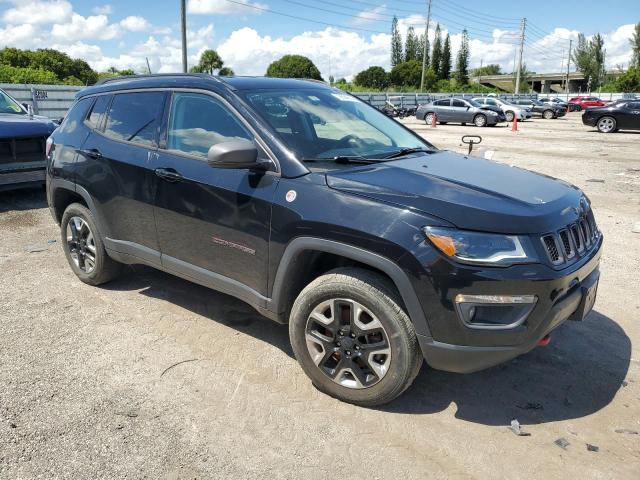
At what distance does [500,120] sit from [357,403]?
1178 inches

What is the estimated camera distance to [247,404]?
10.6 ft

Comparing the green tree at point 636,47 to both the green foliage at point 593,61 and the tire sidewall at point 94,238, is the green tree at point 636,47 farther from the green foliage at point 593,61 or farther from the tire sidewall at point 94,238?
the tire sidewall at point 94,238

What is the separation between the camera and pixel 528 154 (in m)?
15.8

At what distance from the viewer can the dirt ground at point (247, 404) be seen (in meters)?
2.73

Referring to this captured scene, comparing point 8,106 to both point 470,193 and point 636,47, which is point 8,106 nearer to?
point 470,193

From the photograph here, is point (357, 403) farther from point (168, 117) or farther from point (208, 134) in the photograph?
point (168, 117)

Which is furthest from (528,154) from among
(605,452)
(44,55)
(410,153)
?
(44,55)

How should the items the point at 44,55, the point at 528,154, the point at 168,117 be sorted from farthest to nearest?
the point at 44,55, the point at 528,154, the point at 168,117

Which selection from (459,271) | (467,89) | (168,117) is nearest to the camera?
(459,271)

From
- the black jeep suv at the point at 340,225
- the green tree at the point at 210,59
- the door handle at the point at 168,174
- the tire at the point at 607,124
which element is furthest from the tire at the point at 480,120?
the green tree at the point at 210,59

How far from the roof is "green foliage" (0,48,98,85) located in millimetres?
57786

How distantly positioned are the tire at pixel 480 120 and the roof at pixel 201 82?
2715 centimetres

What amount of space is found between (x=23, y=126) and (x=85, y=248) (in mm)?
4134

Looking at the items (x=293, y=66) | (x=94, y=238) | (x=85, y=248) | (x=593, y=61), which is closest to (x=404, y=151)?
(x=94, y=238)
